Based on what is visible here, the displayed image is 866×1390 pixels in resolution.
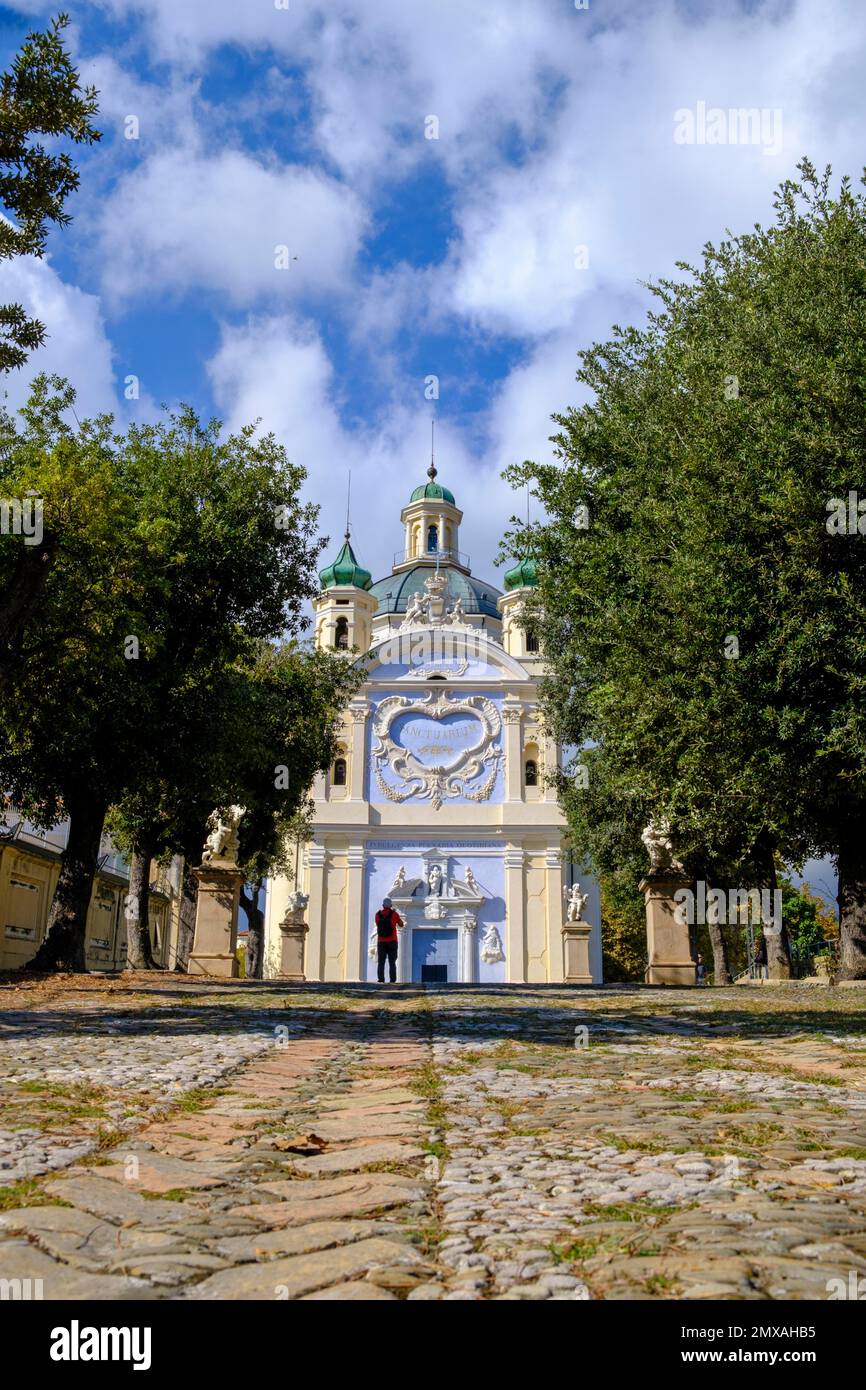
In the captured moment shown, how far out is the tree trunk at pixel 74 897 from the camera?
18156 millimetres

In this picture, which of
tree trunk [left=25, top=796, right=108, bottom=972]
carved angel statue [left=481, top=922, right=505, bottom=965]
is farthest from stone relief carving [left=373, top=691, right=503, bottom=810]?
tree trunk [left=25, top=796, right=108, bottom=972]

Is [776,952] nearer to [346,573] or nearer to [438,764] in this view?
[438,764]

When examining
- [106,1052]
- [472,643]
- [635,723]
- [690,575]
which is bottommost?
[106,1052]

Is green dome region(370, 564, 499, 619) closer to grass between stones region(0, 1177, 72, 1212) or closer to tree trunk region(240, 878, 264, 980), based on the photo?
tree trunk region(240, 878, 264, 980)

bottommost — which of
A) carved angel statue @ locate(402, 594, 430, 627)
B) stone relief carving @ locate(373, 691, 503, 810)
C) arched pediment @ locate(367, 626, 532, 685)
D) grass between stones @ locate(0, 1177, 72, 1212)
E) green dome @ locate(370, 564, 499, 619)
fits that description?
grass between stones @ locate(0, 1177, 72, 1212)

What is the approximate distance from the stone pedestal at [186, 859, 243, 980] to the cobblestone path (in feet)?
46.0

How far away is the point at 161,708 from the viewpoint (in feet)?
60.5

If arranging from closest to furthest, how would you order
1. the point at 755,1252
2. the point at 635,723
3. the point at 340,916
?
the point at 755,1252
the point at 635,723
the point at 340,916

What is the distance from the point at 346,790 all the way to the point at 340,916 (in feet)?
18.6

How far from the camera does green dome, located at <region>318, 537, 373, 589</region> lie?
60.0 metres

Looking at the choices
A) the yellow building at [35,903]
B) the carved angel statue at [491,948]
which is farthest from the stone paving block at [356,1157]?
the carved angel statue at [491,948]

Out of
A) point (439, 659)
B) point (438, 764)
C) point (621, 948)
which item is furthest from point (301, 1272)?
point (621, 948)
